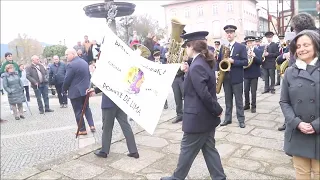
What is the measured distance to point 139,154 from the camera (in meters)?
4.85


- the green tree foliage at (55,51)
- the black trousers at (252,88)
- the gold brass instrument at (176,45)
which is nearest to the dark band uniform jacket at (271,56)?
the black trousers at (252,88)

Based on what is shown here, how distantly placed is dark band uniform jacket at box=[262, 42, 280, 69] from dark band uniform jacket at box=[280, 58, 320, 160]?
731 cm

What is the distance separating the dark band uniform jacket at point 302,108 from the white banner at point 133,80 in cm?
163

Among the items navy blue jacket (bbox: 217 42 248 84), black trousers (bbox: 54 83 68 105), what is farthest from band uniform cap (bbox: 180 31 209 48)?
black trousers (bbox: 54 83 68 105)

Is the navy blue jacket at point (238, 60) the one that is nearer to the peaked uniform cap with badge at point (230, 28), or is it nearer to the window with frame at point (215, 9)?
the peaked uniform cap with badge at point (230, 28)

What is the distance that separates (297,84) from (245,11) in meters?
62.8

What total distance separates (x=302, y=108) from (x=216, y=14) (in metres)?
60.6

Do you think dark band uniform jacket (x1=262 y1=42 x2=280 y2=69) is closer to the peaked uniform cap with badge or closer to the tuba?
the tuba

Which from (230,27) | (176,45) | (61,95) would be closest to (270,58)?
(230,27)

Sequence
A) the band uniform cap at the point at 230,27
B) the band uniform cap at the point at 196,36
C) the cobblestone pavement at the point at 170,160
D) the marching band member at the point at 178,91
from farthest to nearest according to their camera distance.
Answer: the marching band member at the point at 178,91
the band uniform cap at the point at 230,27
the cobblestone pavement at the point at 170,160
the band uniform cap at the point at 196,36

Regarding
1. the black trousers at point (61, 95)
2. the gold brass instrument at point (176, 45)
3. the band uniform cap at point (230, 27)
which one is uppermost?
the band uniform cap at point (230, 27)

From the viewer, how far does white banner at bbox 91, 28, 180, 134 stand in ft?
13.1

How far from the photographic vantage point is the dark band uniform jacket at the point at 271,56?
31.2 feet

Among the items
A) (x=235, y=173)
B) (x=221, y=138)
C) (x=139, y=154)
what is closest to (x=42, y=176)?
(x=139, y=154)
